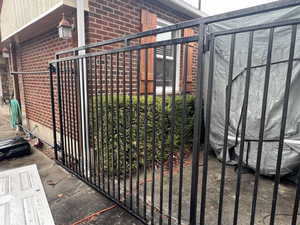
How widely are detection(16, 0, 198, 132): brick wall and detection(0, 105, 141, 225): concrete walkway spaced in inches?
63.3

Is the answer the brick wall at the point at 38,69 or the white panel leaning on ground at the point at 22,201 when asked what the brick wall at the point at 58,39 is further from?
the white panel leaning on ground at the point at 22,201

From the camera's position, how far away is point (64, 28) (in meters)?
2.57

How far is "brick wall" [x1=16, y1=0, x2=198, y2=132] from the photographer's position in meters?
2.78

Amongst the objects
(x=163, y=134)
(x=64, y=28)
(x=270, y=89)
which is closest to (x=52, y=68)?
(x=64, y=28)

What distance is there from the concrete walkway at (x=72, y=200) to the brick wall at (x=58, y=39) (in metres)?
1.61

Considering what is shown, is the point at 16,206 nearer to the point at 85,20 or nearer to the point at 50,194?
the point at 50,194


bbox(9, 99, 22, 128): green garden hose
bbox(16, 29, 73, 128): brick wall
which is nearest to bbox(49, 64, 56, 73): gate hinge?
bbox(16, 29, 73, 128): brick wall

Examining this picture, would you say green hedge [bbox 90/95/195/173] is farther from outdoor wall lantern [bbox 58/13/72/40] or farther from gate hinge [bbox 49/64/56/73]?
outdoor wall lantern [bbox 58/13/72/40]

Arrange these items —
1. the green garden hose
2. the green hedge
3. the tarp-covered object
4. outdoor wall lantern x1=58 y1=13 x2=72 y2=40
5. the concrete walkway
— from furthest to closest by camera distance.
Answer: the green garden hose → outdoor wall lantern x1=58 y1=13 x2=72 y2=40 → the tarp-covered object → the concrete walkway → the green hedge

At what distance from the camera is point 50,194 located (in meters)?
2.27

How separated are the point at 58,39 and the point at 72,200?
8.59 ft

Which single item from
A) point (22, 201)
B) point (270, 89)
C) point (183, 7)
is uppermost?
point (183, 7)

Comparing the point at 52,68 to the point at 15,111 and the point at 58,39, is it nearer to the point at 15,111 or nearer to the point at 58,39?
the point at 58,39

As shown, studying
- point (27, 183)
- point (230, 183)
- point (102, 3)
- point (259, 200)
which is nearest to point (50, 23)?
point (102, 3)
